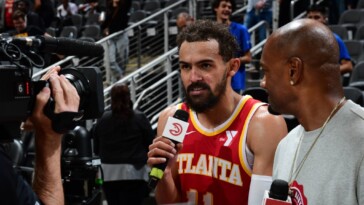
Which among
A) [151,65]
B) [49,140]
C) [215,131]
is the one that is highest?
[49,140]

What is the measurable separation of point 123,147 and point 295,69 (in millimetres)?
4731

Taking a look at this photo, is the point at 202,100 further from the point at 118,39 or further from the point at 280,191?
the point at 118,39

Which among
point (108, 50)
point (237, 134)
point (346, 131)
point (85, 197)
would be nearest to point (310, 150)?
point (346, 131)

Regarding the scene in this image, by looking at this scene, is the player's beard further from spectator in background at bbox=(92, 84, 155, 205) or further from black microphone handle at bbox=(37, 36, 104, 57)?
spectator in background at bbox=(92, 84, 155, 205)

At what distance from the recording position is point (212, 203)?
3363 millimetres

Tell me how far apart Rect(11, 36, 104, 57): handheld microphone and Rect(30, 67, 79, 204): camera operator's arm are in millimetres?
92

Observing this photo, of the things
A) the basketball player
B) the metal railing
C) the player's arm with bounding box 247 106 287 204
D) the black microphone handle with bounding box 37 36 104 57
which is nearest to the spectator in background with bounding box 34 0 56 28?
the metal railing

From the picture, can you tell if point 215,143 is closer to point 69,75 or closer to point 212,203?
point 212,203

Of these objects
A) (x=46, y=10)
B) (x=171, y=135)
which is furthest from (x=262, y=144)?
(x=46, y=10)

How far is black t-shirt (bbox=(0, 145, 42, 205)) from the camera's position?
204cm

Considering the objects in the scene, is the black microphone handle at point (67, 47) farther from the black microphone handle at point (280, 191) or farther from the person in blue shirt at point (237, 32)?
the person in blue shirt at point (237, 32)

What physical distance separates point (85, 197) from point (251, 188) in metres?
1.76

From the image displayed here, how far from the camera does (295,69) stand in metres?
2.43

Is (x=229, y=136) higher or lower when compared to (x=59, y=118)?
lower
